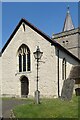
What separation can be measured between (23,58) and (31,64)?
78.7 inches

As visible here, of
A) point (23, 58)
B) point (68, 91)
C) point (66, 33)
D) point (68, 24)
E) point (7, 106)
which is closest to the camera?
point (7, 106)

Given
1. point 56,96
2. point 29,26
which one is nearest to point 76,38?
point 29,26

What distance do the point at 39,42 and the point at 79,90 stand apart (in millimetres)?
7982

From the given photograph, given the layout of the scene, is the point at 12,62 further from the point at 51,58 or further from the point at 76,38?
the point at 76,38

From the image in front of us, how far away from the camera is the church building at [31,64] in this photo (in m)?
27.2

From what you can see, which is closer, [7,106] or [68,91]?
[7,106]

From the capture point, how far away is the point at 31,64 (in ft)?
93.7

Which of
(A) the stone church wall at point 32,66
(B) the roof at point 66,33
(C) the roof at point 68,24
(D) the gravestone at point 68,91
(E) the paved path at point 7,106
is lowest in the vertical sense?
(E) the paved path at point 7,106

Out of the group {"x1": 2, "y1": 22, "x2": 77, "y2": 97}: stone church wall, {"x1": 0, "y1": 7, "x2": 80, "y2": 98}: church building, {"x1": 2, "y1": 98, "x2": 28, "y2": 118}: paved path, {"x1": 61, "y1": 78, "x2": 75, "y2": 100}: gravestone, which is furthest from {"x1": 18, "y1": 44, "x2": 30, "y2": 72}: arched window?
{"x1": 2, "y1": 98, "x2": 28, "y2": 118}: paved path

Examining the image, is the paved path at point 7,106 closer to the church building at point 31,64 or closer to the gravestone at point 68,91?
the gravestone at point 68,91

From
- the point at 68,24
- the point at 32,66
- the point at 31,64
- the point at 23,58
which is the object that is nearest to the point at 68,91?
the point at 32,66

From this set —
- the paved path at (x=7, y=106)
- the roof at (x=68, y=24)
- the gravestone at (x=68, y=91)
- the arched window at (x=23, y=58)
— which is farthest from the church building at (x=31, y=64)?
the roof at (x=68, y=24)

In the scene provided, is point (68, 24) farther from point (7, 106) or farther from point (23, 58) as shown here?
Result: point (7, 106)

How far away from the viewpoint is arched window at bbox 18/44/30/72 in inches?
1155
